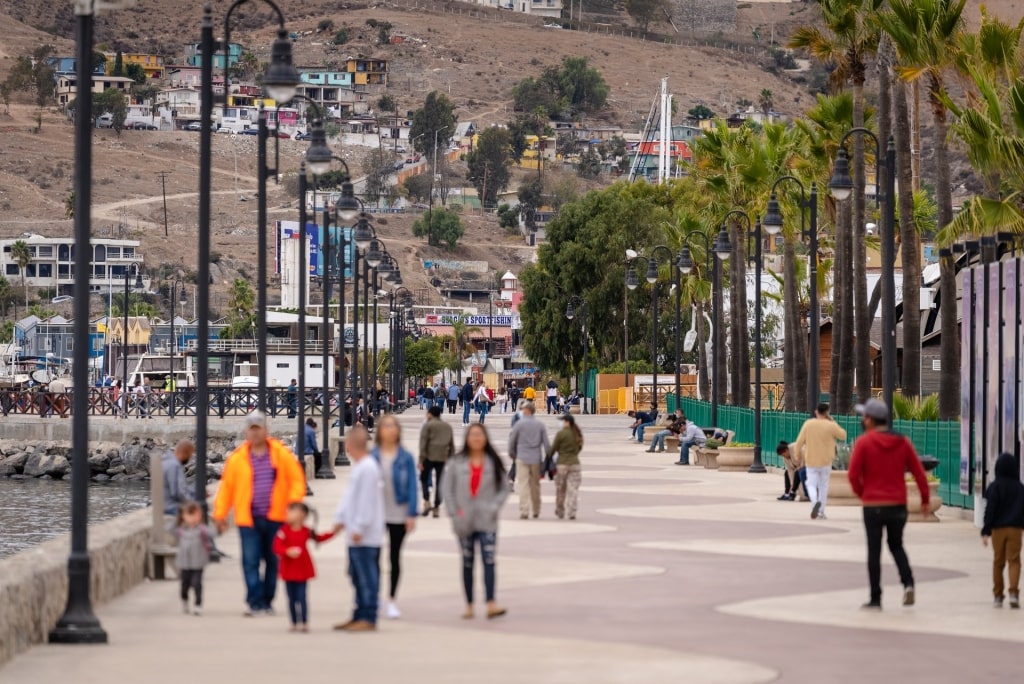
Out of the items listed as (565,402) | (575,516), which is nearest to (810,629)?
(575,516)

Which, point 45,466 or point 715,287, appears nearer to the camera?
point 715,287

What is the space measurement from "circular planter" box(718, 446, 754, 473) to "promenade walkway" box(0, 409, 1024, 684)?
16.9 m

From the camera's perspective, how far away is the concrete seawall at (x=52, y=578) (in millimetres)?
13266

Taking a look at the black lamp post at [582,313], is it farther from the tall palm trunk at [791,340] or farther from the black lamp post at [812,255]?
the black lamp post at [812,255]

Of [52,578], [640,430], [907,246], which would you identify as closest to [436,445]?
[52,578]

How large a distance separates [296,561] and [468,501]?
1.53m

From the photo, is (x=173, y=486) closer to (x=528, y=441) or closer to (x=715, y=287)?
(x=528, y=441)

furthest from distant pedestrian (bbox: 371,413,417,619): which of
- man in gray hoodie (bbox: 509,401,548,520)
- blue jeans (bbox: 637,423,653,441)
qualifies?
blue jeans (bbox: 637,423,653,441)

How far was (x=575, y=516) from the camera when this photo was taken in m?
26.7

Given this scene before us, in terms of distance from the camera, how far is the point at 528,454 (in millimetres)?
25938

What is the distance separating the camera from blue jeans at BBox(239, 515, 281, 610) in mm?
15680

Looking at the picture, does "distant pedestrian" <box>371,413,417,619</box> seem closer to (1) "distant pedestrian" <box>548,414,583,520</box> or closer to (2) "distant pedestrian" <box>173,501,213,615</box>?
(2) "distant pedestrian" <box>173,501,213,615</box>

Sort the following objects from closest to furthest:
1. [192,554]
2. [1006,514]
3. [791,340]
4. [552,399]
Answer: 1. [192,554]
2. [1006,514]
3. [791,340]
4. [552,399]

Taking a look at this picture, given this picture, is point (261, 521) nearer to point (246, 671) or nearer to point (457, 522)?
point (457, 522)
